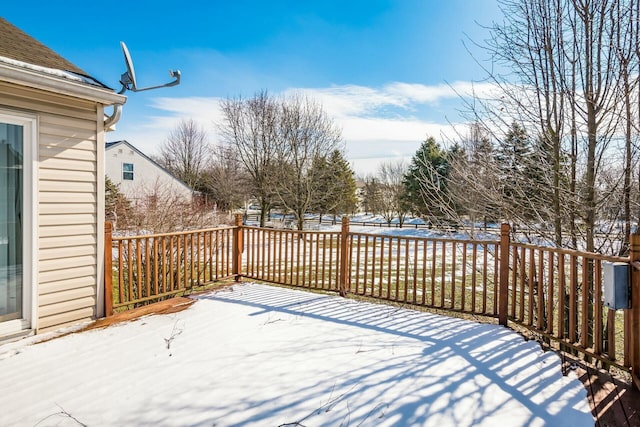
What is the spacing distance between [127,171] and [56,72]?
18.4 meters

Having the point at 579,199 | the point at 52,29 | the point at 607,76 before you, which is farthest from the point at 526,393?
the point at 52,29

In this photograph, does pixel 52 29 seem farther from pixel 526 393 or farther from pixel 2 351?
pixel 526 393

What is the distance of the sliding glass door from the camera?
2.95 m

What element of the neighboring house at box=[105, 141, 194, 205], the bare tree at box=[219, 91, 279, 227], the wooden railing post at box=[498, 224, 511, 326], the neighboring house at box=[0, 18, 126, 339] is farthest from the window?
the wooden railing post at box=[498, 224, 511, 326]

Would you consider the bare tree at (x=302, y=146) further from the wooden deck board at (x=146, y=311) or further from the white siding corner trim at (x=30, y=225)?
the white siding corner trim at (x=30, y=225)

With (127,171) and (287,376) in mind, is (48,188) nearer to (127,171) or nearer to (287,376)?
(287,376)

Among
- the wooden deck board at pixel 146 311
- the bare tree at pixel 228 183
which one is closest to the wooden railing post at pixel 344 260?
the wooden deck board at pixel 146 311

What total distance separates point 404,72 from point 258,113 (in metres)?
9.31

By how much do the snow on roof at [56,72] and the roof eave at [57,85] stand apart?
0.11 ft

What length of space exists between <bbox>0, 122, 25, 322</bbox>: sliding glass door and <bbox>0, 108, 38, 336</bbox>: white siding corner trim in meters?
0.02

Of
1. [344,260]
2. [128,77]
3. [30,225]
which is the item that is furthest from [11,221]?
[344,260]

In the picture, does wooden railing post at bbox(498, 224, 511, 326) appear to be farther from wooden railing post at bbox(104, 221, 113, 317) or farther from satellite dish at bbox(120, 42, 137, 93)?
satellite dish at bbox(120, 42, 137, 93)

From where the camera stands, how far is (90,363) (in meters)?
2.59

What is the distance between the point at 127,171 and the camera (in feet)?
63.3
